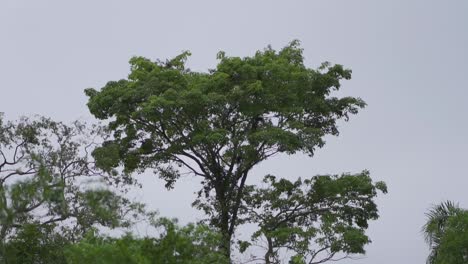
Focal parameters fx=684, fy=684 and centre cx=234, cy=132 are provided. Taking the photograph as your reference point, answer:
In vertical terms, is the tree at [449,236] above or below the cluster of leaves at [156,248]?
above

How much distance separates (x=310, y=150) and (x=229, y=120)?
258cm

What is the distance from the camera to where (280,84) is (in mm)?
19203

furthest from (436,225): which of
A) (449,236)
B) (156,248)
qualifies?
(156,248)

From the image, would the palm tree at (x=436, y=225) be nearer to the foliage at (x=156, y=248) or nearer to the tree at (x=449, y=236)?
the tree at (x=449, y=236)

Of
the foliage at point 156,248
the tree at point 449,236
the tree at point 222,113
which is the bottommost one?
the foliage at point 156,248

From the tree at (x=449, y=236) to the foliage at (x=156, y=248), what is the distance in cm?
710

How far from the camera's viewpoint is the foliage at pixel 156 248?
36.6ft

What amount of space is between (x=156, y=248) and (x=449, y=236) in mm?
9004

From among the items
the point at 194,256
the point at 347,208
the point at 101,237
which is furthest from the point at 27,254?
the point at 347,208

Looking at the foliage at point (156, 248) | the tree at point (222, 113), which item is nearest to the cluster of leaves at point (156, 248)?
the foliage at point (156, 248)

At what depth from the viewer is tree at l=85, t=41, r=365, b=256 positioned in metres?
18.5

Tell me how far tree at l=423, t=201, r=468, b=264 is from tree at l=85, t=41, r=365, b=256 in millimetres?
4027

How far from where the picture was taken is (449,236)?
1742 centimetres

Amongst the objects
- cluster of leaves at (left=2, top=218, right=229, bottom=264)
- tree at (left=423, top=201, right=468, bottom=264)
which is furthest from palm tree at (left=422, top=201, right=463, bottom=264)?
cluster of leaves at (left=2, top=218, right=229, bottom=264)
